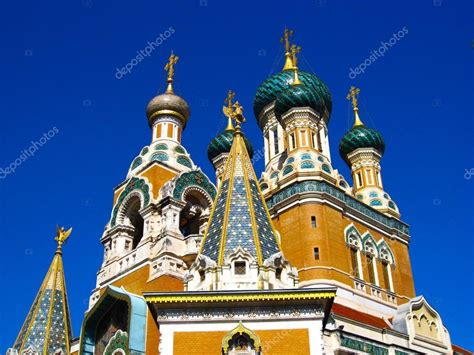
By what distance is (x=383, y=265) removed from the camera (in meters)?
20.3

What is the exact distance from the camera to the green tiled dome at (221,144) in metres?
26.6

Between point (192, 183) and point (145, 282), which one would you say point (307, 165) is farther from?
point (145, 282)

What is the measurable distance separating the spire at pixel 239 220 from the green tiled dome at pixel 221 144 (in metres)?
12.2

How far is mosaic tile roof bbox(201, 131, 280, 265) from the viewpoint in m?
12.2

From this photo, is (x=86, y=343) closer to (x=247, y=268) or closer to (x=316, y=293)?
(x=247, y=268)

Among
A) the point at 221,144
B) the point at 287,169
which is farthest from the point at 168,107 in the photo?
the point at 221,144

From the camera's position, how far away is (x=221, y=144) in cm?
2673

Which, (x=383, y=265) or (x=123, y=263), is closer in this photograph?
(x=123, y=263)

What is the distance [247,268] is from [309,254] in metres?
6.59

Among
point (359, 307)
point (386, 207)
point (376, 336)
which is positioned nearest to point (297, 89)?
point (386, 207)

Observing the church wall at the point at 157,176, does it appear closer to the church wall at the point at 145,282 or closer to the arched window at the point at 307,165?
the church wall at the point at 145,282

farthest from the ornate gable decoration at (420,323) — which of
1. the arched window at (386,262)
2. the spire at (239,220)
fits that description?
the spire at (239,220)

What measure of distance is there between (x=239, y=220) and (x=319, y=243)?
19.9 feet

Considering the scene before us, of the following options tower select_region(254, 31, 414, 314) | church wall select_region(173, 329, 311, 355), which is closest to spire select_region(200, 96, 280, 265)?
church wall select_region(173, 329, 311, 355)
